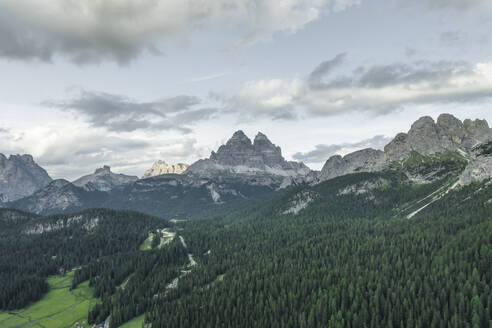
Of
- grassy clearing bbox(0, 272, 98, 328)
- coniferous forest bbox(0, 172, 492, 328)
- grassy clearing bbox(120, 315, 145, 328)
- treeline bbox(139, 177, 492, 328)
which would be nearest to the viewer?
treeline bbox(139, 177, 492, 328)

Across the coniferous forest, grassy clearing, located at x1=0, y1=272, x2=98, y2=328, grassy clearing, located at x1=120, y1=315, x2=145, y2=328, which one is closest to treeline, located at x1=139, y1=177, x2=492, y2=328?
the coniferous forest

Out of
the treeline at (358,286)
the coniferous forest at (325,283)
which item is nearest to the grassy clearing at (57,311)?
the coniferous forest at (325,283)

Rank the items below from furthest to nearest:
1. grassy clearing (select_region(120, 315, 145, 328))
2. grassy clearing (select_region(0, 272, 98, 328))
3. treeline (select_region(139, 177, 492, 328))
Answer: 1. grassy clearing (select_region(0, 272, 98, 328))
2. grassy clearing (select_region(120, 315, 145, 328))
3. treeline (select_region(139, 177, 492, 328))

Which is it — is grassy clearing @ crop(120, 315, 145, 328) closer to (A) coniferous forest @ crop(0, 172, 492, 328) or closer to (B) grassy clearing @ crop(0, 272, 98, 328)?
(A) coniferous forest @ crop(0, 172, 492, 328)

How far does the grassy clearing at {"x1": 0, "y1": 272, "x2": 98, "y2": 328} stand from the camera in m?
136

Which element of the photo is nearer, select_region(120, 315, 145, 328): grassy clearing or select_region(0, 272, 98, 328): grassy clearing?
select_region(120, 315, 145, 328): grassy clearing

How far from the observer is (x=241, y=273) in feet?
487

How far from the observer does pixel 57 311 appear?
147m

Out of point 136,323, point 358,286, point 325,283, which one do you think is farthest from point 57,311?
point 358,286

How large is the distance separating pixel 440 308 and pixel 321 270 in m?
46.1

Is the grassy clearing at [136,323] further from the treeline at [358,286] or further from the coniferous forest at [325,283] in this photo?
the treeline at [358,286]

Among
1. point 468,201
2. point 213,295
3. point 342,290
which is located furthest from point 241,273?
point 468,201

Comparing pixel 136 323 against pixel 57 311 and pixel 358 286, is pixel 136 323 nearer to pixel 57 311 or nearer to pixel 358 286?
pixel 57 311

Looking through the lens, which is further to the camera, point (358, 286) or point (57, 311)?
A: point (57, 311)
